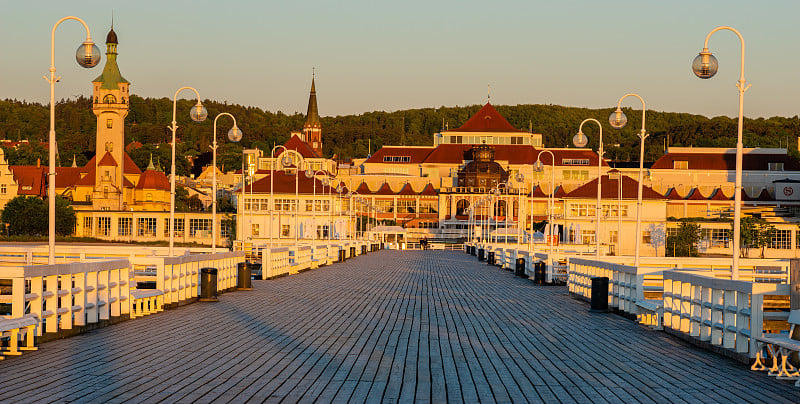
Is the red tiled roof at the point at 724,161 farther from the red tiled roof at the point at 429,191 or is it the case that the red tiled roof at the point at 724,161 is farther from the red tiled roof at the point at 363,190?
the red tiled roof at the point at 363,190

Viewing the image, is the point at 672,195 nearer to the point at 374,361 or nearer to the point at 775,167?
the point at 775,167

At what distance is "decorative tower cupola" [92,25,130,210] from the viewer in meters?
139

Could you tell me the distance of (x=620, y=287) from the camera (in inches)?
862

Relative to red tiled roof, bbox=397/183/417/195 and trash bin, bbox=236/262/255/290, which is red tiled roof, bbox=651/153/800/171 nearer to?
red tiled roof, bbox=397/183/417/195

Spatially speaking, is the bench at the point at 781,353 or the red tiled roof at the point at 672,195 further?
the red tiled roof at the point at 672,195

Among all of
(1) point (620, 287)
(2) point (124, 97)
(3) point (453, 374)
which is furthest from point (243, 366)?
(2) point (124, 97)

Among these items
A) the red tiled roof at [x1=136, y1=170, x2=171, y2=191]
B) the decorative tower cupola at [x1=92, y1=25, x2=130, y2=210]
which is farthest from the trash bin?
the red tiled roof at [x1=136, y1=170, x2=171, y2=191]

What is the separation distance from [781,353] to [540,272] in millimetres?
22032

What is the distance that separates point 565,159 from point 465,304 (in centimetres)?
12945

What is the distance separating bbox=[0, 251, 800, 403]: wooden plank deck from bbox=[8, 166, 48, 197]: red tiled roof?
5261 inches

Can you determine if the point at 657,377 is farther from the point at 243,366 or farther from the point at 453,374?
the point at 243,366

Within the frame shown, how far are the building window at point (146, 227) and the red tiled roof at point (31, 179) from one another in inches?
1641

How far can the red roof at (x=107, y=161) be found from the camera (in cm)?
13950

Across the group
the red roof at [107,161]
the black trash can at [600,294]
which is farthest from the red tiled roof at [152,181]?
the black trash can at [600,294]
